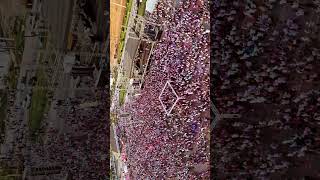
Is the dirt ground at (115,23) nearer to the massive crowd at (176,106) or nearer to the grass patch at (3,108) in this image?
the massive crowd at (176,106)

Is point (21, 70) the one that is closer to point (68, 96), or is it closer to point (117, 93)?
point (68, 96)

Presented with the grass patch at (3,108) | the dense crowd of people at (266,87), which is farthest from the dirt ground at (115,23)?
the dense crowd of people at (266,87)

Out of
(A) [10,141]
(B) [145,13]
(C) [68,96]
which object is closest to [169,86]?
(B) [145,13]

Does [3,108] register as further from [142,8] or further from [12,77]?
[142,8]

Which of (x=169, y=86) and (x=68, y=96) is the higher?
(x=169, y=86)

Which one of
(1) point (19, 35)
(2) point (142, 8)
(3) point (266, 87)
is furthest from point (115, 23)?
(3) point (266, 87)

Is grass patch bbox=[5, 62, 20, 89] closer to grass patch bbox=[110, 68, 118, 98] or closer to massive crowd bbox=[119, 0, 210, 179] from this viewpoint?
grass patch bbox=[110, 68, 118, 98]

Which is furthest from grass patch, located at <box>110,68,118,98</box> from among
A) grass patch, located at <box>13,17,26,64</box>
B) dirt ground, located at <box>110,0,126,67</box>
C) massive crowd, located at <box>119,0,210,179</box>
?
grass patch, located at <box>13,17,26,64</box>
